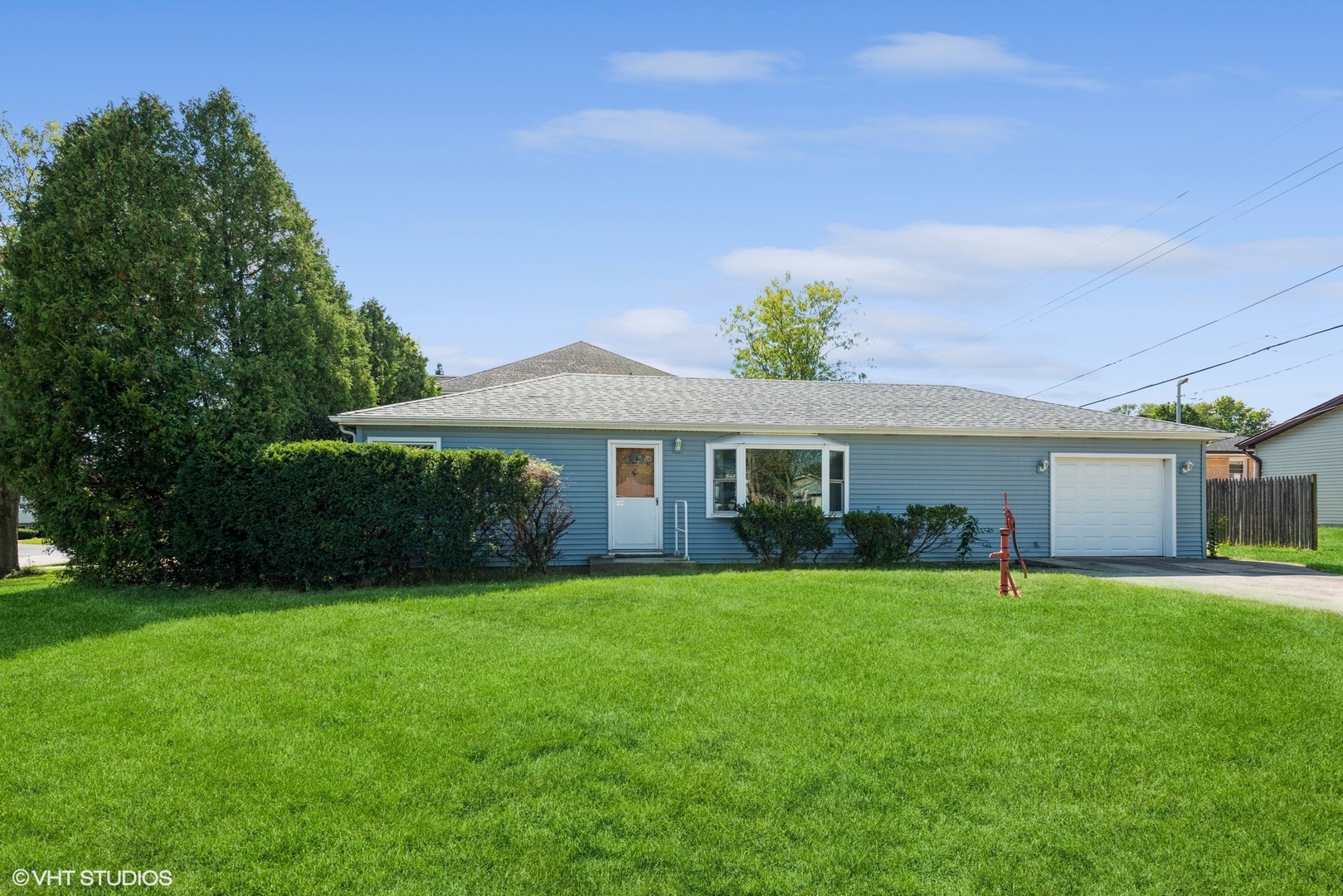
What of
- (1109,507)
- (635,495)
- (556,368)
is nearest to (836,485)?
(635,495)

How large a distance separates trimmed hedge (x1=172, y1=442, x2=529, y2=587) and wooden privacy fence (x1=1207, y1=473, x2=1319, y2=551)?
51.6 feet

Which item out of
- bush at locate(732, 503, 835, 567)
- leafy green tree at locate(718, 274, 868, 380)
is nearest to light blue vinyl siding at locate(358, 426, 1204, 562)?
bush at locate(732, 503, 835, 567)

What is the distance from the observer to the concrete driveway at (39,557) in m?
17.5

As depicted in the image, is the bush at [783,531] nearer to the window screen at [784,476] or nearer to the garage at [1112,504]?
the window screen at [784,476]

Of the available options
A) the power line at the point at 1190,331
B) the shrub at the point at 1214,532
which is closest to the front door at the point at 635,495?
the shrub at the point at 1214,532

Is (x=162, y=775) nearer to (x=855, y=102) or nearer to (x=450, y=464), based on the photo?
(x=450, y=464)

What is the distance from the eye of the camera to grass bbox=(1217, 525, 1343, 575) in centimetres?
1532

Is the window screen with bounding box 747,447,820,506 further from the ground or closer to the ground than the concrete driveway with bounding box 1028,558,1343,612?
further from the ground

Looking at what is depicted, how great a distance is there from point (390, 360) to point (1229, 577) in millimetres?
19775

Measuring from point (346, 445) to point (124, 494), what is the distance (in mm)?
3533

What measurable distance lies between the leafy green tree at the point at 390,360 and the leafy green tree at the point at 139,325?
805 centimetres

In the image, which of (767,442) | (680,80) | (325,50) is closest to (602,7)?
(680,80)

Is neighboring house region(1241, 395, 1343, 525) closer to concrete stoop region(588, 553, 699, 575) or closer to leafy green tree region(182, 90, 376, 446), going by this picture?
concrete stoop region(588, 553, 699, 575)

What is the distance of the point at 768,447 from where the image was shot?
49.4ft
